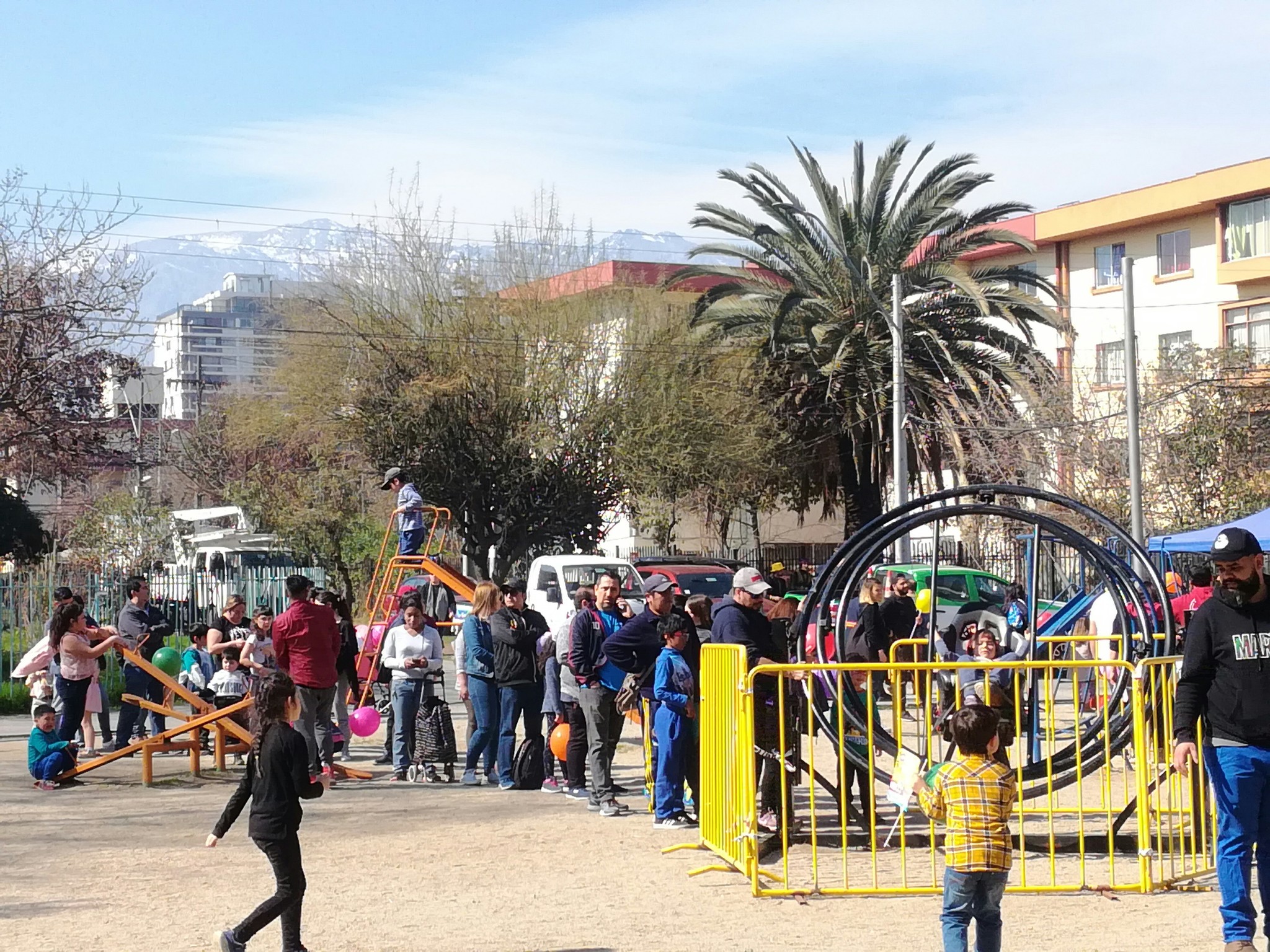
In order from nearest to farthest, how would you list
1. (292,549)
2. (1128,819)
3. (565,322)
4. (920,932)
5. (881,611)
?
(920,932), (1128,819), (881,611), (565,322), (292,549)

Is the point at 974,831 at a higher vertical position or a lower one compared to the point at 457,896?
higher

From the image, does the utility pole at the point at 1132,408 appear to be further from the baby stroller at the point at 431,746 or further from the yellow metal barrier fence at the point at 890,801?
the baby stroller at the point at 431,746

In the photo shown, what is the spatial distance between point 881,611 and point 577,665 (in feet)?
17.6

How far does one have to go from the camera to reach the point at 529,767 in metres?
13.4

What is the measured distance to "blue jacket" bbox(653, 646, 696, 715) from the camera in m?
10.8

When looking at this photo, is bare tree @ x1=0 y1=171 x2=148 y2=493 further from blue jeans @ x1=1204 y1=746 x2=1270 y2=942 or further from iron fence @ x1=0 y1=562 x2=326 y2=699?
blue jeans @ x1=1204 y1=746 x2=1270 y2=942

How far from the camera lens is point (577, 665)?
39.2 ft

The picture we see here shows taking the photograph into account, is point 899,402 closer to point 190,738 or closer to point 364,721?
point 364,721

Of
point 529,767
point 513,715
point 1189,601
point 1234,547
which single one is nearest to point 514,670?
point 513,715

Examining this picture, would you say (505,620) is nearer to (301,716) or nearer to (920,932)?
(301,716)

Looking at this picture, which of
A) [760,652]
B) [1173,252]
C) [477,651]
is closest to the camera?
[760,652]

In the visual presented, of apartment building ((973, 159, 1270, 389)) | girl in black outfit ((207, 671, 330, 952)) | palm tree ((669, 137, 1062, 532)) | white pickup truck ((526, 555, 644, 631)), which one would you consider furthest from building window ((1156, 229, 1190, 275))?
girl in black outfit ((207, 671, 330, 952))

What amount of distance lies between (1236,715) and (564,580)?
18.4m

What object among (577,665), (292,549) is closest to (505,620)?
(577,665)
